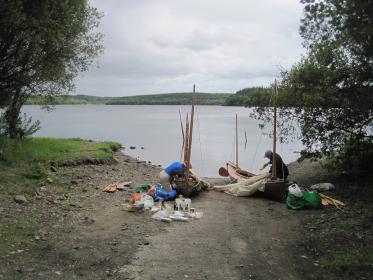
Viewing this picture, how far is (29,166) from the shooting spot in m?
18.5

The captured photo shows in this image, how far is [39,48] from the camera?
1947 cm

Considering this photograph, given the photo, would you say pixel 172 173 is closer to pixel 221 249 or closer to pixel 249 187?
pixel 249 187

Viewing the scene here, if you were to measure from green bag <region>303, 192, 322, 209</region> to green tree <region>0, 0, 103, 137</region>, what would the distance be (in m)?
12.2

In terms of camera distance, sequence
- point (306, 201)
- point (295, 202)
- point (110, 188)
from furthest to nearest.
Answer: point (110, 188) < point (295, 202) < point (306, 201)

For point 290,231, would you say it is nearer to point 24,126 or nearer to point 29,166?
point 29,166

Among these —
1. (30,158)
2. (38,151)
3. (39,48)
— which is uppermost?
(39,48)

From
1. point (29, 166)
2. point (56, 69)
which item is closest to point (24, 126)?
point (56, 69)

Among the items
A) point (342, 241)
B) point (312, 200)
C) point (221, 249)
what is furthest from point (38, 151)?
point (342, 241)

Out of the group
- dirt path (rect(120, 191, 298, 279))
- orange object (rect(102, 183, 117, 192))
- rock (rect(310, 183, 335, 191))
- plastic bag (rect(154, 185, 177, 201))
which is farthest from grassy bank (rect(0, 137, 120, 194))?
rock (rect(310, 183, 335, 191))

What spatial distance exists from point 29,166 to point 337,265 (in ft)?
46.0

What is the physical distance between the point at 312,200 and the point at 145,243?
7301 mm

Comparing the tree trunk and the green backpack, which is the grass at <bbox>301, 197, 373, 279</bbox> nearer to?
the green backpack

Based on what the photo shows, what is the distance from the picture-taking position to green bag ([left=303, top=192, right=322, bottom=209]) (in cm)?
1520

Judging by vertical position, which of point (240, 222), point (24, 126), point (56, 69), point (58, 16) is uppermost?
point (58, 16)
